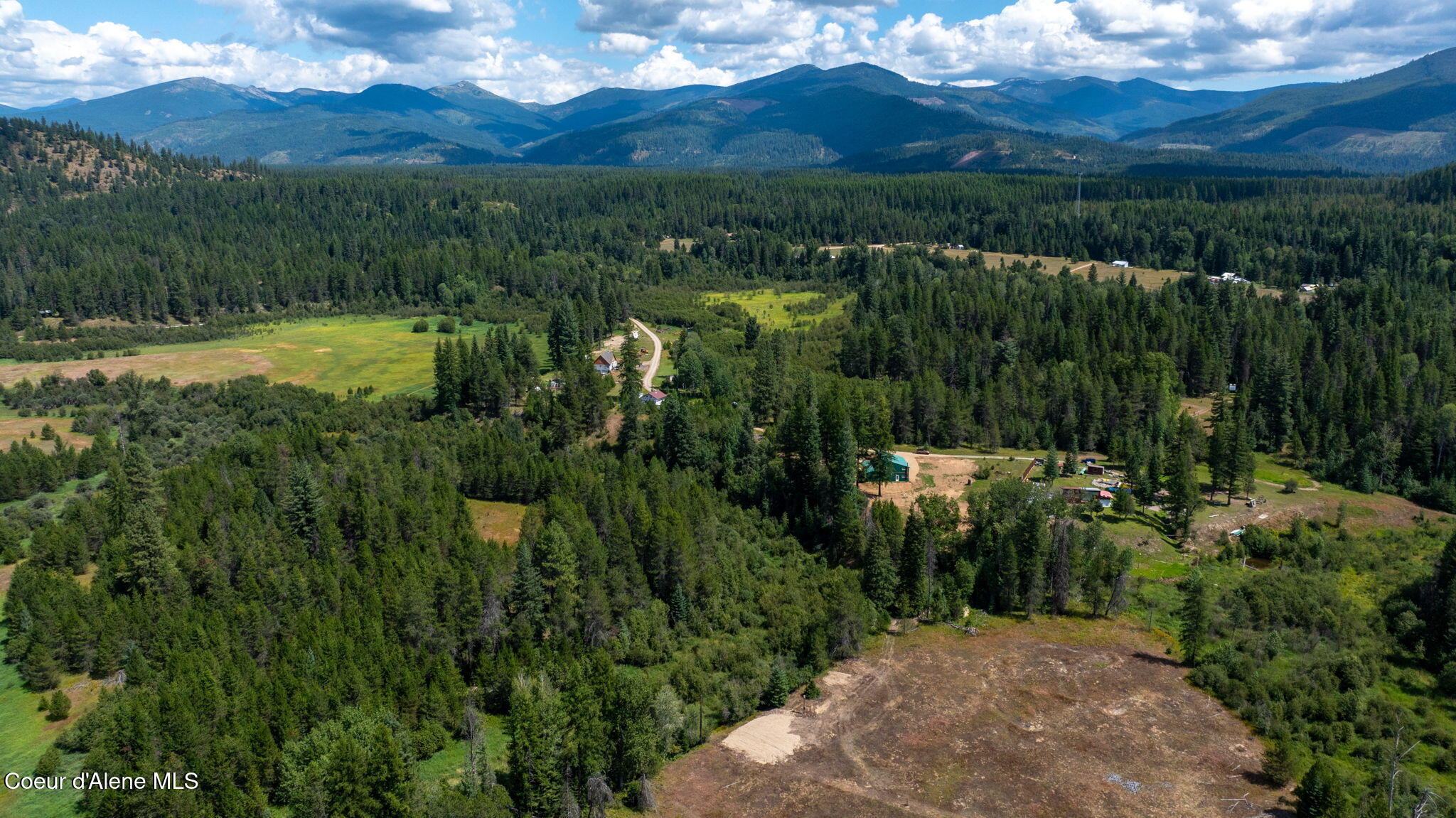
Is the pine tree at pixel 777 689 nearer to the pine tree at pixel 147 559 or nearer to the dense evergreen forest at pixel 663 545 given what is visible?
the dense evergreen forest at pixel 663 545

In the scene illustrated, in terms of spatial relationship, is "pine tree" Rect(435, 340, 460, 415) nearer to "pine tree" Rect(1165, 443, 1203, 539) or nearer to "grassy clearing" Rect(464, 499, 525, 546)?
"grassy clearing" Rect(464, 499, 525, 546)

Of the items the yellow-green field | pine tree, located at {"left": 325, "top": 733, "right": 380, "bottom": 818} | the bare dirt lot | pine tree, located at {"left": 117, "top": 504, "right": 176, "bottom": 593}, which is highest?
the yellow-green field

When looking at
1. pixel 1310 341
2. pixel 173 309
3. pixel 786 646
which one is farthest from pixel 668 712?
pixel 173 309

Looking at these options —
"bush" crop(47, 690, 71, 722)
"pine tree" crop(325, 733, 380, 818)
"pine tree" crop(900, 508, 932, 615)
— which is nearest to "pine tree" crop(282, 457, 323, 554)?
"bush" crop(47, 690, 71, 722)

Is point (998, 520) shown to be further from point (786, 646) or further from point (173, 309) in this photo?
point (173, 309)

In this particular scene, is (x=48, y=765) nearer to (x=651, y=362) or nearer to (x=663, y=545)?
(x=663, y=545)

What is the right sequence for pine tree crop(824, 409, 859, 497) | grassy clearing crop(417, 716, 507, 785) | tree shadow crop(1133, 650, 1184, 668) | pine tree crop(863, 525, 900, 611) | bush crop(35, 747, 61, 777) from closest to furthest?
1. bush crop(35, 747, 61, 777)
2. grassy clearing crop(417, 716, 507, 785)
3. tree shadow crop(1133, 650, 1184, 668)
4. pine tree crop(863, 525, 900, 611)
5. pine tree crop(824, 409, 859, 497)

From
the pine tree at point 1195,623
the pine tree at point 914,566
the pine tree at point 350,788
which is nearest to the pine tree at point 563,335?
the pine tree at point 914,566

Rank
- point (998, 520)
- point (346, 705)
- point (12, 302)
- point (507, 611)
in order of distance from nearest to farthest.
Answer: point (346, 705), point (507, 611), point (998, 520), point (12, 302)
